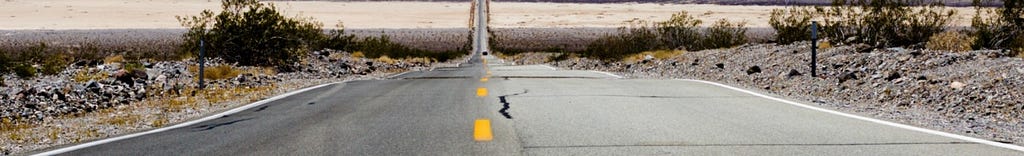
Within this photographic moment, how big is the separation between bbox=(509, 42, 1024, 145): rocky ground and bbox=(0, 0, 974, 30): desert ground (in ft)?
402

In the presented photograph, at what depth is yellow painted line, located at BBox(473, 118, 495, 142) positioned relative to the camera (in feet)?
26.5

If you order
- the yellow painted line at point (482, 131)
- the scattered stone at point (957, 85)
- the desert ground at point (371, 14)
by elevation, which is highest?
the yellow painted line at point (482, 131)

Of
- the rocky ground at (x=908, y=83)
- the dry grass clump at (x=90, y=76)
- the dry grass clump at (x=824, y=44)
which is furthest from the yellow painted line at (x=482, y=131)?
the dry grass clump at (x=824, y=44)

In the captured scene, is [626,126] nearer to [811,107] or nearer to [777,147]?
[777,147]

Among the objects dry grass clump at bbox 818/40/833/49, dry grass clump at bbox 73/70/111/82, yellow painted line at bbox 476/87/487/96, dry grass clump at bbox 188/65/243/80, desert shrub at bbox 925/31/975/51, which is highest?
desert shrub at bbox 925/31/975/51

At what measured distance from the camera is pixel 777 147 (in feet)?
24.7

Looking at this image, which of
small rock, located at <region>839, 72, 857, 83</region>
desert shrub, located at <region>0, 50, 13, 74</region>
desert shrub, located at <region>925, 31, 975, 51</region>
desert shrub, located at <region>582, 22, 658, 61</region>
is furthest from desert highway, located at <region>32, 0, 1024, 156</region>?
desert shrub, located at <region>582, 22, 658, 61</region>

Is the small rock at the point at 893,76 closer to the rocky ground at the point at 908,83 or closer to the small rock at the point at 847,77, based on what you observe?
the rocky ground at the point at 908,83

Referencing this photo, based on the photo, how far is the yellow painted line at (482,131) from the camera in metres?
8.07

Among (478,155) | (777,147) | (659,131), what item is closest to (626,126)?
(659,131)

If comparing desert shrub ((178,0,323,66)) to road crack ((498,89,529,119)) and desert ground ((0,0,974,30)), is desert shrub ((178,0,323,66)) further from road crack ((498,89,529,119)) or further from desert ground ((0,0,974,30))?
desert ground ((0,0,974,30))

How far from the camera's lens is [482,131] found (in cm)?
862

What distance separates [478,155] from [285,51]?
21398 mm

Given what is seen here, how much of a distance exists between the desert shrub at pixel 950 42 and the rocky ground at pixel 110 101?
13732 mm
